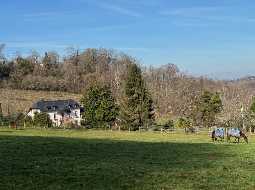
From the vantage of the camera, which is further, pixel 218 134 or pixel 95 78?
pixel 95 78

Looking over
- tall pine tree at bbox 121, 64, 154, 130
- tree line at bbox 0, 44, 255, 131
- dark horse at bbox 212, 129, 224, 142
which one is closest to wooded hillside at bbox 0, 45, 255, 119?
tree line at bbox 0, 44, 255, 131

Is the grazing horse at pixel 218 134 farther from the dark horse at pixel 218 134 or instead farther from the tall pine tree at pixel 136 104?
the tall pine tree at pixel 136 104

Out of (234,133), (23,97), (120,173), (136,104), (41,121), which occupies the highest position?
(23,97)

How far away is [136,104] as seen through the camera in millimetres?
92062

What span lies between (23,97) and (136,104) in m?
62.2

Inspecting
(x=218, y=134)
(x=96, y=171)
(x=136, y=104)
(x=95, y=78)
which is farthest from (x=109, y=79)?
(x=96, y=171)

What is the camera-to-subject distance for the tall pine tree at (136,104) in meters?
90.2

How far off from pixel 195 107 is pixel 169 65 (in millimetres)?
88994

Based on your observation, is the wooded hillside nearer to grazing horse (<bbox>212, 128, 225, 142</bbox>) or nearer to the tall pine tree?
the tall pine tree

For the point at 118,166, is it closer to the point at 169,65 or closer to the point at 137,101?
the point at 137,101

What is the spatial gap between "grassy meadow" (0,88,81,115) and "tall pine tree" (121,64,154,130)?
1708 inches

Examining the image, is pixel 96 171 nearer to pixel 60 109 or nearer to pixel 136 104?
pixel 136 104

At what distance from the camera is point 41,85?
164 meters

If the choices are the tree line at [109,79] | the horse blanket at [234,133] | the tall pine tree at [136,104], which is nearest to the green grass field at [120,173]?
the horse blanket at [234,133]
